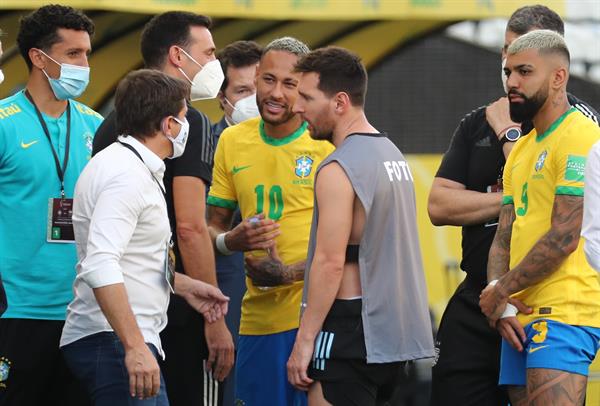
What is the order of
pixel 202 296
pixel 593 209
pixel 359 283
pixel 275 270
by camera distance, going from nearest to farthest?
pixel 593 209, pixel 359 283, pixel 202 296, pixel 275 270

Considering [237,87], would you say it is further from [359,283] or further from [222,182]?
[359,283]

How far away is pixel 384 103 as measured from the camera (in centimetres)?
995

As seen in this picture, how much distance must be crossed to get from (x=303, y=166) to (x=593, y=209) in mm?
1819

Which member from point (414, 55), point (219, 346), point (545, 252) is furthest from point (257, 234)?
point (414, 55)

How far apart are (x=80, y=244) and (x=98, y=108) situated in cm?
464

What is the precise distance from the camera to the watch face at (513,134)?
5.69 metres

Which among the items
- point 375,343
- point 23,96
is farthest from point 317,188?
point 23,96

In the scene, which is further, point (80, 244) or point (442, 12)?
point (442, 12)

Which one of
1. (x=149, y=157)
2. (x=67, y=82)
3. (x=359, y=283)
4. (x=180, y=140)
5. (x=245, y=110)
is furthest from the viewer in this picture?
(x=245, y=110)

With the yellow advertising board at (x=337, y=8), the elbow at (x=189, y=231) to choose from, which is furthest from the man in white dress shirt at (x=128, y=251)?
the yellow advertising board at (x=337, y=8)

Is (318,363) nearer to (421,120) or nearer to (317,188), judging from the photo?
(317,188)

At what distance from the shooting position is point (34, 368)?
525cm

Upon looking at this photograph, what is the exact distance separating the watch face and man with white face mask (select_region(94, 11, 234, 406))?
1261mm

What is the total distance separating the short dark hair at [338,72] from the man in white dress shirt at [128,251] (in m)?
0.54
